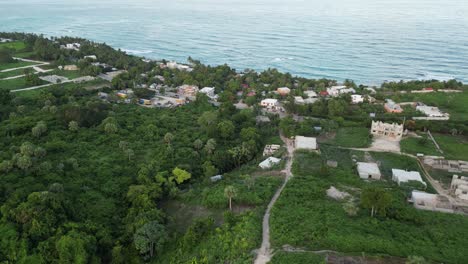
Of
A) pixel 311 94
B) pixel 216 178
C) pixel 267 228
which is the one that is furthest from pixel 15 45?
pixel 267 228

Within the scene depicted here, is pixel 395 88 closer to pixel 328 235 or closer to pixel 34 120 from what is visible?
pixel 328 235

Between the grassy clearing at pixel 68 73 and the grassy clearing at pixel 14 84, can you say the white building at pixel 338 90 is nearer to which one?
the grassy clearing at pixel 68 73

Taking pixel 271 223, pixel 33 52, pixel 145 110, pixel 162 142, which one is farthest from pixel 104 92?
pixel 271 223

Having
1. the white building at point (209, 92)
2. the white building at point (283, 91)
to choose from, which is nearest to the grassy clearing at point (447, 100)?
the white building at point (283, 91)

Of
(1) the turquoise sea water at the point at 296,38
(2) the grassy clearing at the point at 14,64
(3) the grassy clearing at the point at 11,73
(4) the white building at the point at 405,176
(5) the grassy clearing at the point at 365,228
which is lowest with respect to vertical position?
(5) the grassy clearing at the point at 365,228

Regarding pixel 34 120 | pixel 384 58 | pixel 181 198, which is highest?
pixel 384 58

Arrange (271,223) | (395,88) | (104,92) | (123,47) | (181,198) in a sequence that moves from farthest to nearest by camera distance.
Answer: (123,47), (395,88), (104,92), (181,198), (271,223)

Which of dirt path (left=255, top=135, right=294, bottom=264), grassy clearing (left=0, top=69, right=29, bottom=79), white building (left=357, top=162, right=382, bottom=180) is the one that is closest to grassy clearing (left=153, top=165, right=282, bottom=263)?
dirt path (left=255, top=135, right=294, bottom=264)
